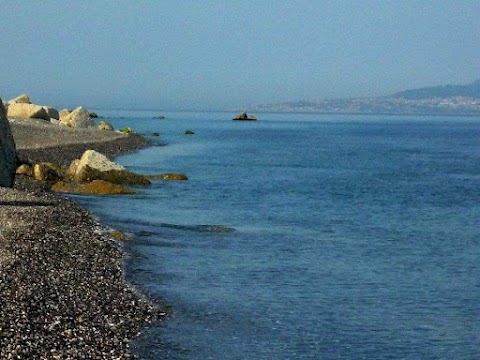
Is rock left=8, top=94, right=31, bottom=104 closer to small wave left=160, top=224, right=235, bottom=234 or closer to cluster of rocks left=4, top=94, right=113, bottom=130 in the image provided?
cluster of rocks left=4, top=94, right=113, bottom=130

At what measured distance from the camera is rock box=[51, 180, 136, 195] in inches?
1699

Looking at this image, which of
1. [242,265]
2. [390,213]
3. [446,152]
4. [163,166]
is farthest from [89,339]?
[446,152]

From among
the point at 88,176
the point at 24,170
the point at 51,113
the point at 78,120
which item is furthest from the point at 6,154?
the point at 51,113

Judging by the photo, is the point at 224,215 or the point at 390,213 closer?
the point at 224,215

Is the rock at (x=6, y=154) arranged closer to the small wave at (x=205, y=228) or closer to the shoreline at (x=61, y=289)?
the shoreline at (x=61, y=289)

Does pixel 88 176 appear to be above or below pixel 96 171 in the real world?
below

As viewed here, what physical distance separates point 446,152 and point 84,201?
245 ft

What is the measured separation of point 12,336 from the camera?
1571 cm

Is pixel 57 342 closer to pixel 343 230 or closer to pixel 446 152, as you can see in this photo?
pixel 343 230

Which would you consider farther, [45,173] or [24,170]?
[24,170]

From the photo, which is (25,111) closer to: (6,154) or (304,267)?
(6,154)

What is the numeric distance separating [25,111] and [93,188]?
57.4 m

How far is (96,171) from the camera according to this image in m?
46.6

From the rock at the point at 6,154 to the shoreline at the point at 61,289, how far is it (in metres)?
1.46
